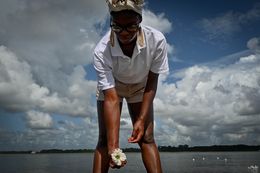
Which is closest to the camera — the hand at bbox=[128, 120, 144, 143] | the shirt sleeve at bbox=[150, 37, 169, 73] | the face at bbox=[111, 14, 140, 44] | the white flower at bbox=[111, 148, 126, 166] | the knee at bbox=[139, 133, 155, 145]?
the white flower at bbox=[111, 148, 126, 166]

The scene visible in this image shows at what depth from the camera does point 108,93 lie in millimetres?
4066

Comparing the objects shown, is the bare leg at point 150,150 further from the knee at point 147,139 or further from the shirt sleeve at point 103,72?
the shirt sleeve at point 103,72

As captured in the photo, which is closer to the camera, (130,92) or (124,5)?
(124,5)

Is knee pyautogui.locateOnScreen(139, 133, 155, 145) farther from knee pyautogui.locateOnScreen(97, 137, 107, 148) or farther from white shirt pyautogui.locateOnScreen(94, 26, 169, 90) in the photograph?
white shirt pyautogui.locateOnScreen(94, 26, 169, 90)

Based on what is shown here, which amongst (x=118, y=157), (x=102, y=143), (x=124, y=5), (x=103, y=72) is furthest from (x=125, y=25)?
(x=102, y=143)

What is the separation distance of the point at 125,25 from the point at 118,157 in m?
1.19

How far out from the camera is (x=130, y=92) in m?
4.59

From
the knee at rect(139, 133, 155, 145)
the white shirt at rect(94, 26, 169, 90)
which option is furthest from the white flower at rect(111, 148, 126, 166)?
the knee at rect(139, 133, 155, 145)

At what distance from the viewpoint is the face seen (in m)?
3.72

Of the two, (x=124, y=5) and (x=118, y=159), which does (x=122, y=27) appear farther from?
(x=118, y=159)

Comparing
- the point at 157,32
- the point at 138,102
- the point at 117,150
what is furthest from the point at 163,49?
the point at 117,150

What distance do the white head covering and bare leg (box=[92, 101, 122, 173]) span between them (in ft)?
4.06

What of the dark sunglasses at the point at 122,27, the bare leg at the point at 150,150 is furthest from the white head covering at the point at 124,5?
the bare leg at the point at 150,150

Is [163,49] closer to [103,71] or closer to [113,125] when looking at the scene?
[103,71]
